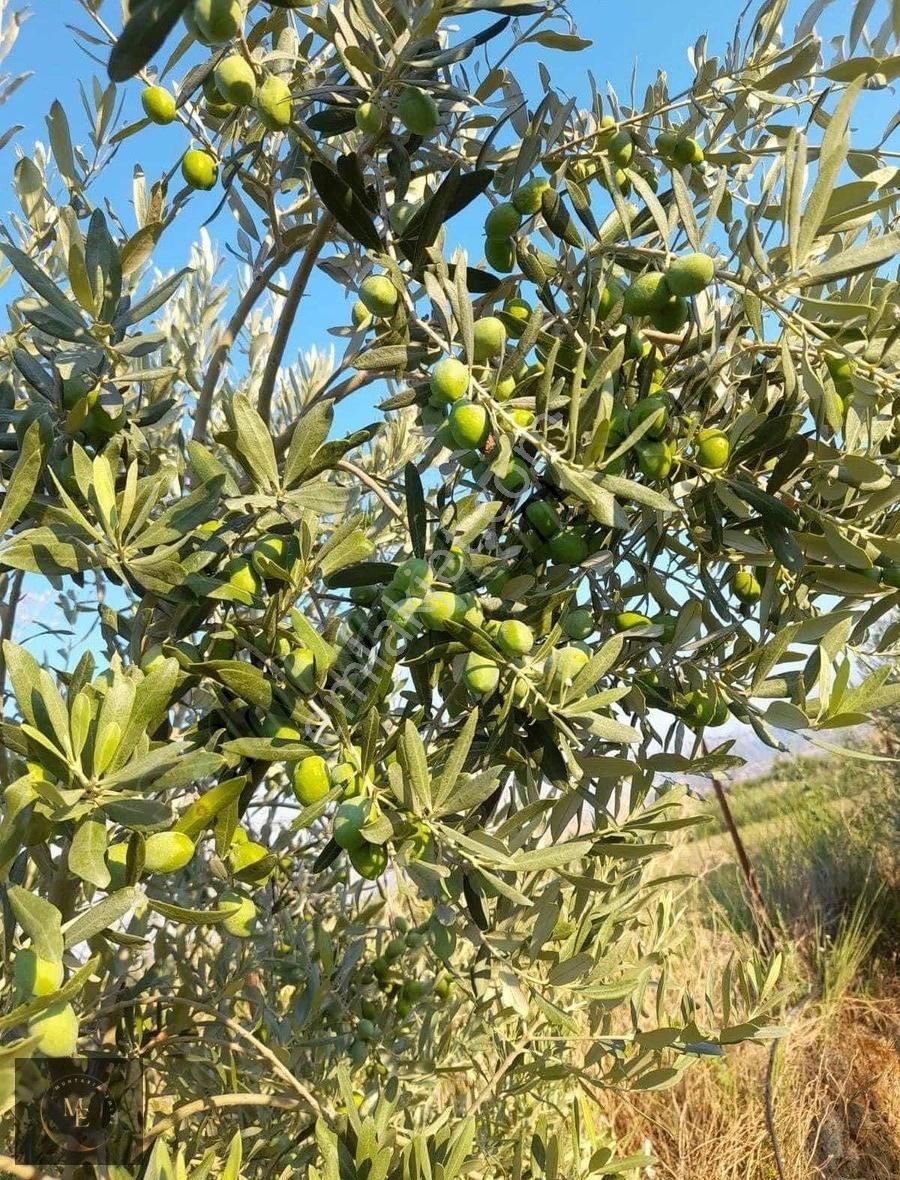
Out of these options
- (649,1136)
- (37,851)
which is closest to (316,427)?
(37,851)

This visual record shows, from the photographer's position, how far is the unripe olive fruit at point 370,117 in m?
0.88

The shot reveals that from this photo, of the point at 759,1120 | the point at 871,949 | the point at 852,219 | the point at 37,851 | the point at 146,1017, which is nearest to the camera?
the point at 852,219

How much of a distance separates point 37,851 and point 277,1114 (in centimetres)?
105

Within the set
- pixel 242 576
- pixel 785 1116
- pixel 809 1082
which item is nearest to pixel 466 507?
pixel 242 576

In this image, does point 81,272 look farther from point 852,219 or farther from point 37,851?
point 852,219

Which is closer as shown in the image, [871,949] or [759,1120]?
[759,1120]

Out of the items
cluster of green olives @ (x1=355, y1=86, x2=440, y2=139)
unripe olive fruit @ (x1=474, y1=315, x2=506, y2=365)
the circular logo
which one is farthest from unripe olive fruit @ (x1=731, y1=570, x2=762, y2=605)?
the circular logo

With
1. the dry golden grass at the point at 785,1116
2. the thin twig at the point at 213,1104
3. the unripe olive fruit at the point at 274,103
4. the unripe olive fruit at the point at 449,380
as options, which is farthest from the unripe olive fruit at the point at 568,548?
the dry golden grass at the point at 785,1116

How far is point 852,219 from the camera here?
31.9 inches

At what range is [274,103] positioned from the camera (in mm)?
913

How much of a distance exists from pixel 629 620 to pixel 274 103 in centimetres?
71

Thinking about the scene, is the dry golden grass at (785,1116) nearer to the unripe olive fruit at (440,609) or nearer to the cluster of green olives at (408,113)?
the unripe olive fruit at (440,609)

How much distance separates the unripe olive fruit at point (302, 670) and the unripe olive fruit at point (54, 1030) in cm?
34

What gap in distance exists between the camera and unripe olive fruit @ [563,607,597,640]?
0.94m
